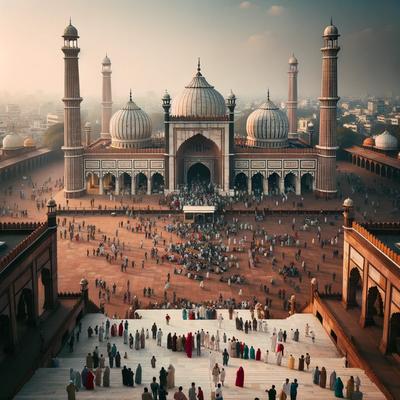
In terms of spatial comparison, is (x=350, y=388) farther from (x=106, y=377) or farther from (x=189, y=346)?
(x=106, y=377)

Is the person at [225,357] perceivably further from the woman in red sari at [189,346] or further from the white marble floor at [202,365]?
the woman in red sari at [189,346]

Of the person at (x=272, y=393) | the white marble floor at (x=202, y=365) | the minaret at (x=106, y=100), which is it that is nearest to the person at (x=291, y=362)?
the white marble floor at (x=202, y=365)

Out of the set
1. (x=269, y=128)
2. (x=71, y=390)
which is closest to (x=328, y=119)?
(x=269, y=128)

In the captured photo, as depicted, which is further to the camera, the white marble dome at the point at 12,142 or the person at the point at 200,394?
the white marble dome at the point at 12,142

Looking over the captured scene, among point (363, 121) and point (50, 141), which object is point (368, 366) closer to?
point (50, 141)

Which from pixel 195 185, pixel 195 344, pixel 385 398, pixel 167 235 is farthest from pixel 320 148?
pixel 385 398

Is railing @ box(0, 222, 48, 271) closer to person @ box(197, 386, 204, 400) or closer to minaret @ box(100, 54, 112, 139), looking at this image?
person @ box(197, 386, 204, 400)

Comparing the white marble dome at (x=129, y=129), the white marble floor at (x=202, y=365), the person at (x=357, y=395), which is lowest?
the white marble floor at (x=202, y=365)

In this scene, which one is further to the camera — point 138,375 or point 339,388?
point 138,375
